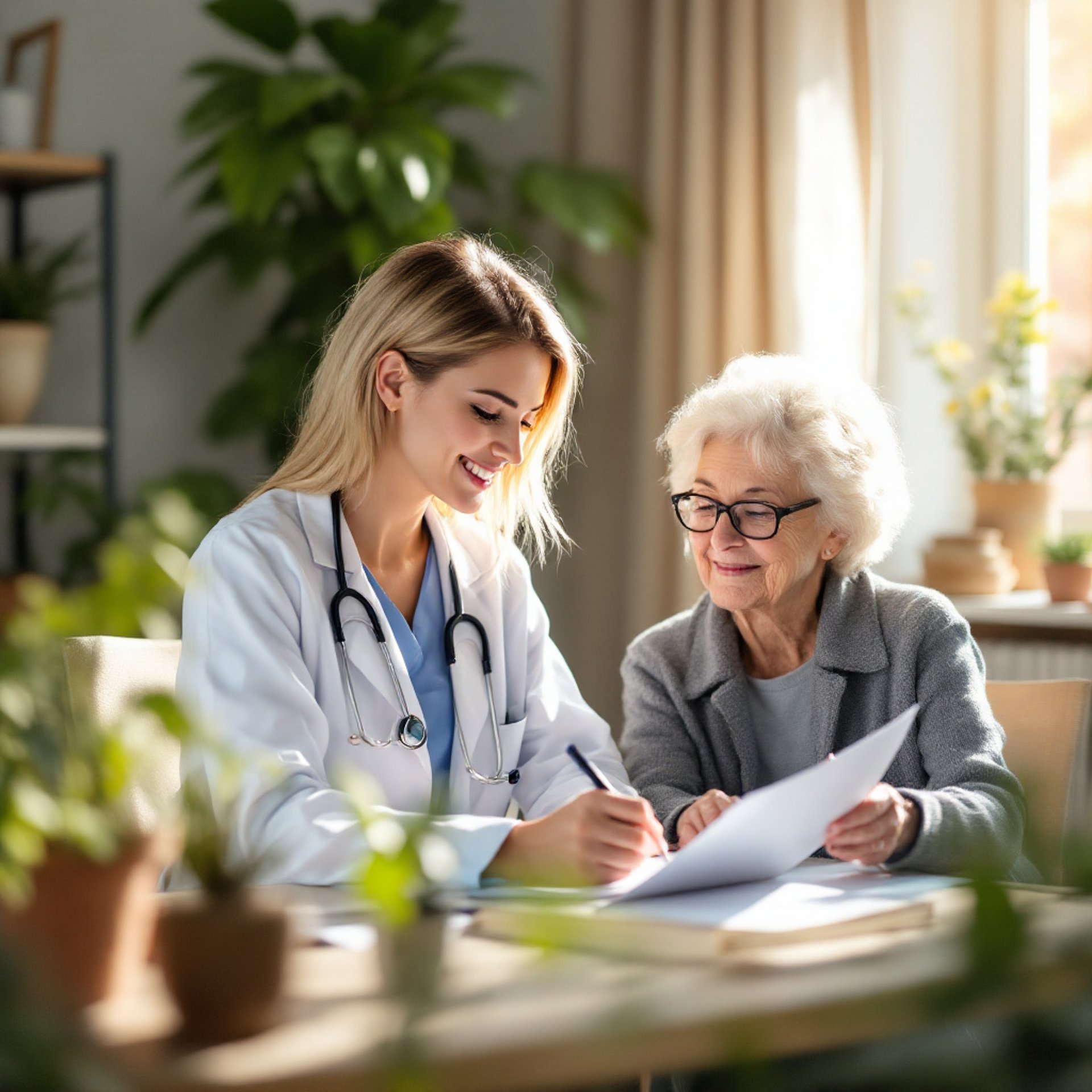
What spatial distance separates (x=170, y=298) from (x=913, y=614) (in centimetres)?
253

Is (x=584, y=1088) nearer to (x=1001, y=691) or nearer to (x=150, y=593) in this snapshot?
(x=150, y=593)

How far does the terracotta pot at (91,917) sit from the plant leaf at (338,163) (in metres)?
2.45

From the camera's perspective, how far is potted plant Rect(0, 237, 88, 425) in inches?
123

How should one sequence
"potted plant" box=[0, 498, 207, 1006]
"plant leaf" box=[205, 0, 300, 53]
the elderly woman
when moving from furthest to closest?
"plant leaf" box=[205, 0, 300, 53]
the elderly woman
"potted plant" box=[0, 498, 207, 1006]

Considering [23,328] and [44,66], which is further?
[44,66]

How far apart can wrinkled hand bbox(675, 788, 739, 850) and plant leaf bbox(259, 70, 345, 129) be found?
208 cm

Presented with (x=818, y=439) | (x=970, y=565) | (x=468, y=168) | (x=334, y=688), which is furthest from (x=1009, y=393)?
(x=334, y=688)

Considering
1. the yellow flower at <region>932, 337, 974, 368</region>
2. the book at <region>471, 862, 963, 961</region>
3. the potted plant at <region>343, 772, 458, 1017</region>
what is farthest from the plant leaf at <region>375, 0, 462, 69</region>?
the potted plant at <region>343, 772, 458, 1017</region>

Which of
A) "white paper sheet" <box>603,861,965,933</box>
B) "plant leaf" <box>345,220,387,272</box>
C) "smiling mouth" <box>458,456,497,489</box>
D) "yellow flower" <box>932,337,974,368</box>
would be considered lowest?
"white paper sheet" <box>603,861,965,933</box>

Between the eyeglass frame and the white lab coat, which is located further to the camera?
the eyeglass frame

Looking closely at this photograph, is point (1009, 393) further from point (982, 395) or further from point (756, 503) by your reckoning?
point (756, 503)

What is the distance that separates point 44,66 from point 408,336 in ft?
7.06

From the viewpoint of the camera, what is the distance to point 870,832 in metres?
1.38

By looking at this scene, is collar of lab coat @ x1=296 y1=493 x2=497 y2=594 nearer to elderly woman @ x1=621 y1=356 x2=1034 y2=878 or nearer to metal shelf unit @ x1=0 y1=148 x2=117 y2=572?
elderly woman @ x1=621 y1=356 x2=1034 y2=878
